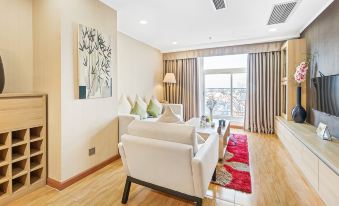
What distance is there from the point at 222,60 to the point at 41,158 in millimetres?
4949

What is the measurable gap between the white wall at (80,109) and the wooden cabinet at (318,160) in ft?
8.81

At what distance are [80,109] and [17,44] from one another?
1.02 meters

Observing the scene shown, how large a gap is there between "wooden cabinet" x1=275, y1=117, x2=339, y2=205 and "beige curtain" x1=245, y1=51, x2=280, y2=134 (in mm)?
1674

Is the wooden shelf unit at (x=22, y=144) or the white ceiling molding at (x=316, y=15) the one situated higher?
the white ceiling molding at (x=316, y=15)

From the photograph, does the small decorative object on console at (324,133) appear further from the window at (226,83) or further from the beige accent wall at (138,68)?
the beige accent wall at (138,68)

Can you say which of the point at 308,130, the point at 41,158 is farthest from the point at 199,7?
the point at 41,158

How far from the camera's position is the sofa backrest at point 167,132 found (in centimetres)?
156

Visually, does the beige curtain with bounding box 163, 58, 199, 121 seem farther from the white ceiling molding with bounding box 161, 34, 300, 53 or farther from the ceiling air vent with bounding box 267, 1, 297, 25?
the ceiling air vent with bounding box 267, 1, 297, 25

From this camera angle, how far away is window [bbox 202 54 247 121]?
Result: 524cm

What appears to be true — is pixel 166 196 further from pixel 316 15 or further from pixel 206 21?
pixel 316 15

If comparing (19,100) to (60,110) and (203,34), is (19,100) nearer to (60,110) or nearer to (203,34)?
(60,110)

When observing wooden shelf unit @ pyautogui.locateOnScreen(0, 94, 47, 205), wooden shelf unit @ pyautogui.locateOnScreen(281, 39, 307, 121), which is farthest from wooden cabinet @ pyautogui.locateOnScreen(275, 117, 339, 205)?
wooden shelf unit @ pyautogui.locateOnScreen(0, 94, 47, 205)

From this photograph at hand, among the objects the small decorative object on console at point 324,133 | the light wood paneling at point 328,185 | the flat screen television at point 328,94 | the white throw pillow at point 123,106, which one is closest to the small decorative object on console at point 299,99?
the flat screen television at point 328,94

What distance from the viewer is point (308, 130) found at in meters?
2.86
